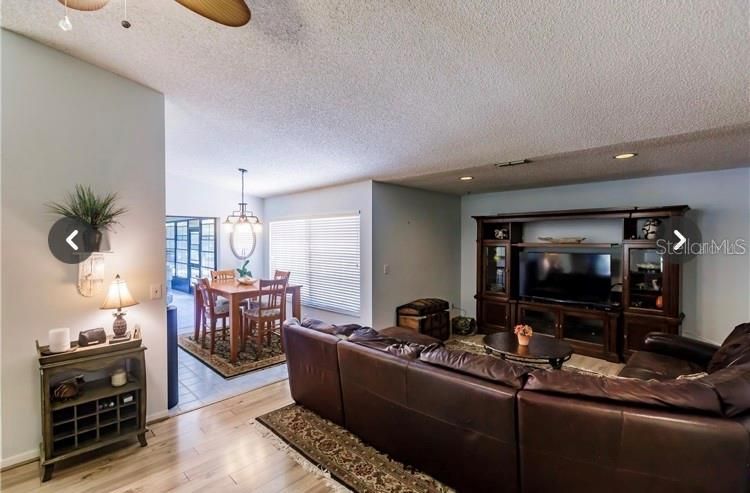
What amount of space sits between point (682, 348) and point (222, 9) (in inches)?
171

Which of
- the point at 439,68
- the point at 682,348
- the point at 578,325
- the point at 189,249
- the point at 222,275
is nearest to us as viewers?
the point at 439,68

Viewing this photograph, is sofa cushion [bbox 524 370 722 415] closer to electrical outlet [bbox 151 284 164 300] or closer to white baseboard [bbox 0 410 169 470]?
electrical outlet [bbox 151 284 164 300]

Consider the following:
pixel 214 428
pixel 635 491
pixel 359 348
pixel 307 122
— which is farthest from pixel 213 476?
pixel 307 122

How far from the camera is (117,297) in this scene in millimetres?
2473

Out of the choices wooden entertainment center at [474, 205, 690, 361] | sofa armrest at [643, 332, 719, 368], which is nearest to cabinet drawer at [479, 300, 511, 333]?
wooden entertainment center at [474, 205, 690, 361]

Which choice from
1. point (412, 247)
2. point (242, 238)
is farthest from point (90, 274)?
point (242, 238)

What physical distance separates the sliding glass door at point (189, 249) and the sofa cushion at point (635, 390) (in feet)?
19.9

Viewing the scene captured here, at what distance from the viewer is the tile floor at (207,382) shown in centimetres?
320

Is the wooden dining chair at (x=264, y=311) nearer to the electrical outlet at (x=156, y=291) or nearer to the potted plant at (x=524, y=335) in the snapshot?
the electrical outlet at (x=156, y=291)

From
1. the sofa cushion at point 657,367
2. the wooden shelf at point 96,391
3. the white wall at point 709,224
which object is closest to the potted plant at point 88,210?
the wooden shelf at point 96,391

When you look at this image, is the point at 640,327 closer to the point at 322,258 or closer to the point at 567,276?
the point at 567,276

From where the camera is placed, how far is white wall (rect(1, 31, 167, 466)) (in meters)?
2.23

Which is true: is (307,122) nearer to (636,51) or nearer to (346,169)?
(346,169)

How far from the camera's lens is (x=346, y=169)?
4402mm
